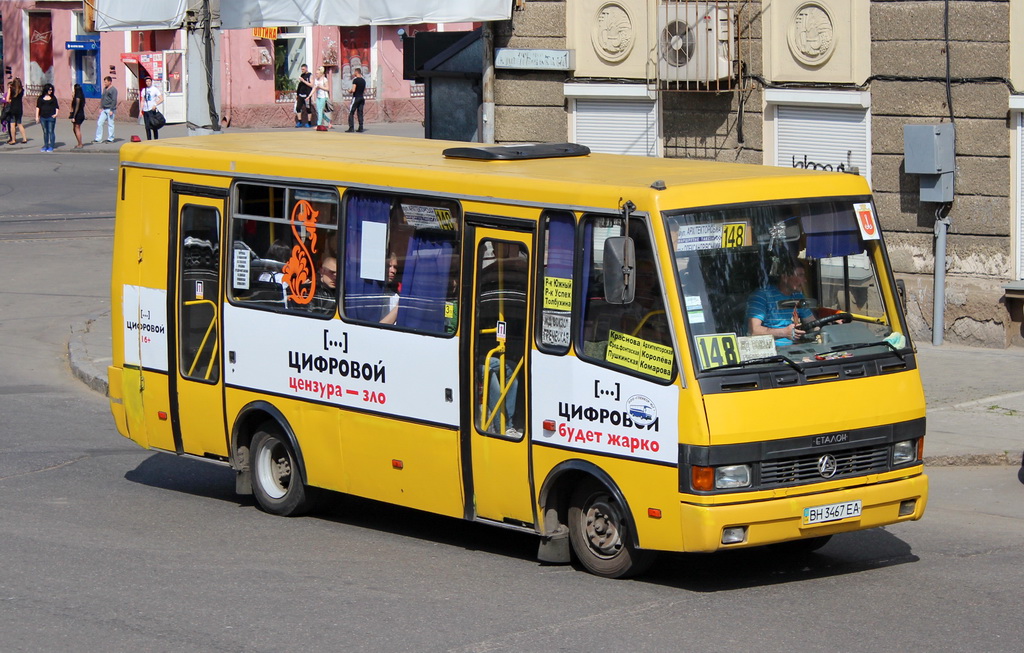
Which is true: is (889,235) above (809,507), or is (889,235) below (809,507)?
above

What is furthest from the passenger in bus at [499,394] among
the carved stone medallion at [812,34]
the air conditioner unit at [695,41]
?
the air conditioner unit at [695,41]

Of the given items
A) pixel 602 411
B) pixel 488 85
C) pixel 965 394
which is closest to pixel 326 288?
pixel 602 411

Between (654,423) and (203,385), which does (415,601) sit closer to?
(654,423)

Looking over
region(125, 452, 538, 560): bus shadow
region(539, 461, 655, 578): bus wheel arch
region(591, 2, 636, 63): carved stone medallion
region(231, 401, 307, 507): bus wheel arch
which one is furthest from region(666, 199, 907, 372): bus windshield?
region(591, 2, 636, 63): carved stone medallion

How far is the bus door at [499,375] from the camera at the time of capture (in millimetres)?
8492

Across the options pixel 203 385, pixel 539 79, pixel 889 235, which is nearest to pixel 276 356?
pixel 203 385

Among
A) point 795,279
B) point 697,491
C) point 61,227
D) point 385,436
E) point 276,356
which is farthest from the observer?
point 61,227

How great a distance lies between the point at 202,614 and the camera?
301 inches

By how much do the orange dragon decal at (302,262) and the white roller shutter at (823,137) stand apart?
26.1 feet

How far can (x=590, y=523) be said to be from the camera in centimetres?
836

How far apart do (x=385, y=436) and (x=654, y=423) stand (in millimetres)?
2180

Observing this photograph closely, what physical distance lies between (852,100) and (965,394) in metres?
4.01

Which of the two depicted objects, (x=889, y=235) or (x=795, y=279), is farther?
(x=889, y=235)

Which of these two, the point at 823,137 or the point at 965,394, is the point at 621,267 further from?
the point at 823,137
